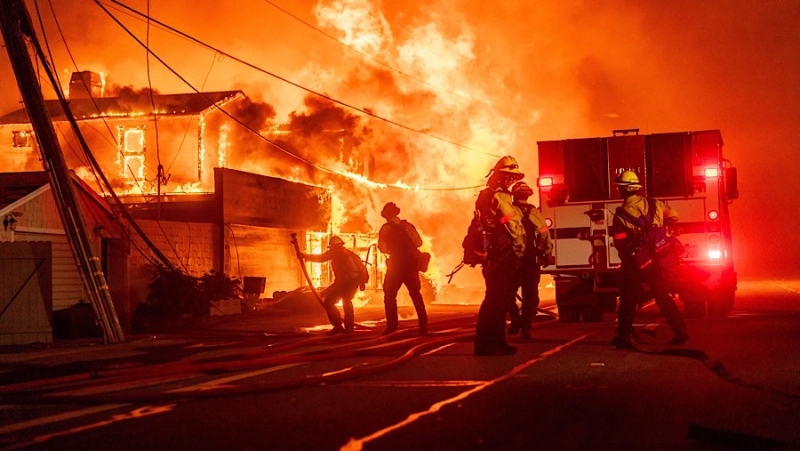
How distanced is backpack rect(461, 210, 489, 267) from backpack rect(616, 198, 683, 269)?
5.61ft

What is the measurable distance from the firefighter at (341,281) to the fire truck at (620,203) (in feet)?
11.2

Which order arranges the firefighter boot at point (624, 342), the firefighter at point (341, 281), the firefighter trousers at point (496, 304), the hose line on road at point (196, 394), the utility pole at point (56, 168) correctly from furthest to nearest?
1. the firefighter at point (341, 281)
2. the utility pole at point (56, 168)
3. the firefighter boot at point (624, 342)
4. the firefighter trousers at point (496, 304)
5. the hose line on road at point (196, 394)

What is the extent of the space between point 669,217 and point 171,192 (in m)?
27.2

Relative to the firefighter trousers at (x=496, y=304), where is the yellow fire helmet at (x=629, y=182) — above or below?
above

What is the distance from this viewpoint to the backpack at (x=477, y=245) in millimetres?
9883

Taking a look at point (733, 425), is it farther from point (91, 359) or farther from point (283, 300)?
point (283, 300)

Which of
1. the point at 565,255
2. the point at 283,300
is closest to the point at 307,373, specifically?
the point at 565,255

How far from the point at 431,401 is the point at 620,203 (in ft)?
32.7

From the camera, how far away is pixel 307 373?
8.79m

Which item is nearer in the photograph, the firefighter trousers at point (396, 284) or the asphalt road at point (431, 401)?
the asphalt road at point (431, 401)

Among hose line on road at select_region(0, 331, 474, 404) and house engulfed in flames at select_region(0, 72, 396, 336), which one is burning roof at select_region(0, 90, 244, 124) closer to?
house engulfed in flames at select_region(0, 72, 396, 336)

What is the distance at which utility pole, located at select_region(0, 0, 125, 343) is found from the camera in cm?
1432

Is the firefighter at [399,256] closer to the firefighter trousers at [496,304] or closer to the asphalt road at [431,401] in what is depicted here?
the asphalt road at [431,401]

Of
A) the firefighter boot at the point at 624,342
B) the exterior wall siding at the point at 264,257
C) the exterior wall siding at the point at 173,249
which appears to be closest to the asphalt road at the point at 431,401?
the firefighter boot at the point at 624,342
